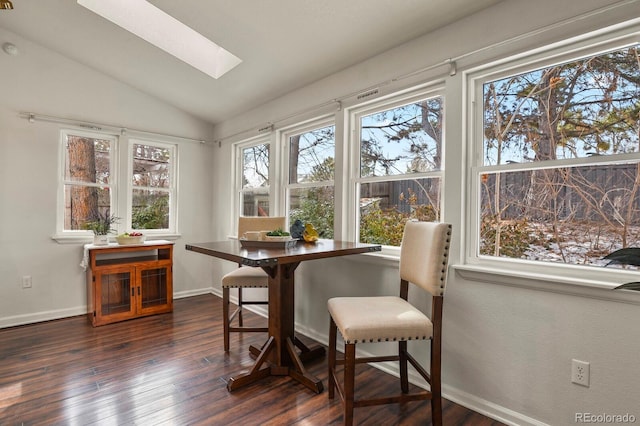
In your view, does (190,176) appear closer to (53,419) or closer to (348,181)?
(348,181)

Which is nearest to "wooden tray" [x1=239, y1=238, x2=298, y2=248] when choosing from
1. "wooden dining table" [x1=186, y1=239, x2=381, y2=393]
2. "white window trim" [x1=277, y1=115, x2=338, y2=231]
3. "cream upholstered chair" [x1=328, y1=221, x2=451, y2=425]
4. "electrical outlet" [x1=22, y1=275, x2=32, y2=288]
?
"wooden dining table" [x1=186, y1=239, x2=381, y2=393]

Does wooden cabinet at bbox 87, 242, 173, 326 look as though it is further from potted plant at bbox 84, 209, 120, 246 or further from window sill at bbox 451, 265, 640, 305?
window sill at bbox 451, 265, 640, 305

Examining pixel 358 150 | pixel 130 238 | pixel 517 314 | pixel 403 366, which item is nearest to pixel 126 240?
pixel 130 238

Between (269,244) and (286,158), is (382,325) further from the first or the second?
(286,158)

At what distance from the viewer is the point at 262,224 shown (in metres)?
3.09

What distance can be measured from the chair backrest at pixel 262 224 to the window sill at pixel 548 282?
5.13ft

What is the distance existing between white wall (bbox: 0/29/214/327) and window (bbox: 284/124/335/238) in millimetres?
2041

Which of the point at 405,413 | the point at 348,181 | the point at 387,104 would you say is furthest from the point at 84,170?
the point at 405,413

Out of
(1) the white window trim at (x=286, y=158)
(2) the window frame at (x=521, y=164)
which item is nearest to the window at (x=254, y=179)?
(1) the white window trim at (x=286, y=158)

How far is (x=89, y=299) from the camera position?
340cm

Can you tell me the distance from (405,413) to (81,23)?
152 inches

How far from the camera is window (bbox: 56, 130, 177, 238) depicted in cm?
361

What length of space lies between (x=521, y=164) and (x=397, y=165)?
0.85 m

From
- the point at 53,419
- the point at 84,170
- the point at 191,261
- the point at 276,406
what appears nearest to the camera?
the point at 53,419
